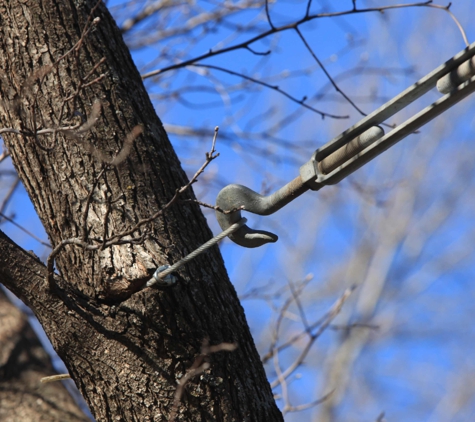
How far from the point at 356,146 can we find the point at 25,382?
2.09 m

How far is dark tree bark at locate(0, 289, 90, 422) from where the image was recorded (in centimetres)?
258

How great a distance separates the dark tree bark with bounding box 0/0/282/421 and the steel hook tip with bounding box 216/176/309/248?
10.0 inches

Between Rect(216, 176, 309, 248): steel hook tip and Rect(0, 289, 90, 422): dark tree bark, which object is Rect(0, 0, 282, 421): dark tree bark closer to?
Rect(216, 176, 309, 248): steel hook tip

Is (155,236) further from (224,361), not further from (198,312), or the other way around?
(224,361)

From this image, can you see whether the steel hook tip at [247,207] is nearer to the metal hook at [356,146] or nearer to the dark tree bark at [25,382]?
the metal hook at [356,146]

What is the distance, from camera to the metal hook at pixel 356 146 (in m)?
1.27

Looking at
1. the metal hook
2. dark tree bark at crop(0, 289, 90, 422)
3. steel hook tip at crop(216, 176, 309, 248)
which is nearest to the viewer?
the metal hook

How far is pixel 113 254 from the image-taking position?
5.81ft

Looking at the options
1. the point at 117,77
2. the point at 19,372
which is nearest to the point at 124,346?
the point at 117,77

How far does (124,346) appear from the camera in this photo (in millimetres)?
1705

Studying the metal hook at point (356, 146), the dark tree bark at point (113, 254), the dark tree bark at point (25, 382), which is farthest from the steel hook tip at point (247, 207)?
the dark tree bark at point (25, 382)

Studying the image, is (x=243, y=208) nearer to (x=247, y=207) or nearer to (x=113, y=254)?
(x=247, y=207)

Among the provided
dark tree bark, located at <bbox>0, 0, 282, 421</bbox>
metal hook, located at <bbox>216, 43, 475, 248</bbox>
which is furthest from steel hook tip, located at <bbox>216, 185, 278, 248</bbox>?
dark tree bark, located at <bbox>0, 0, 282, 421</bbox>

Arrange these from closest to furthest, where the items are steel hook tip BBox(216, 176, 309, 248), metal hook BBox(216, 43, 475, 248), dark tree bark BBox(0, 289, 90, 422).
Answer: metal hook BBox(216, 43, 475, 248) < steel hook tip BBox(216, 176, 309, 248) < dark tree bark BBox(0, 289, 90, 422)
